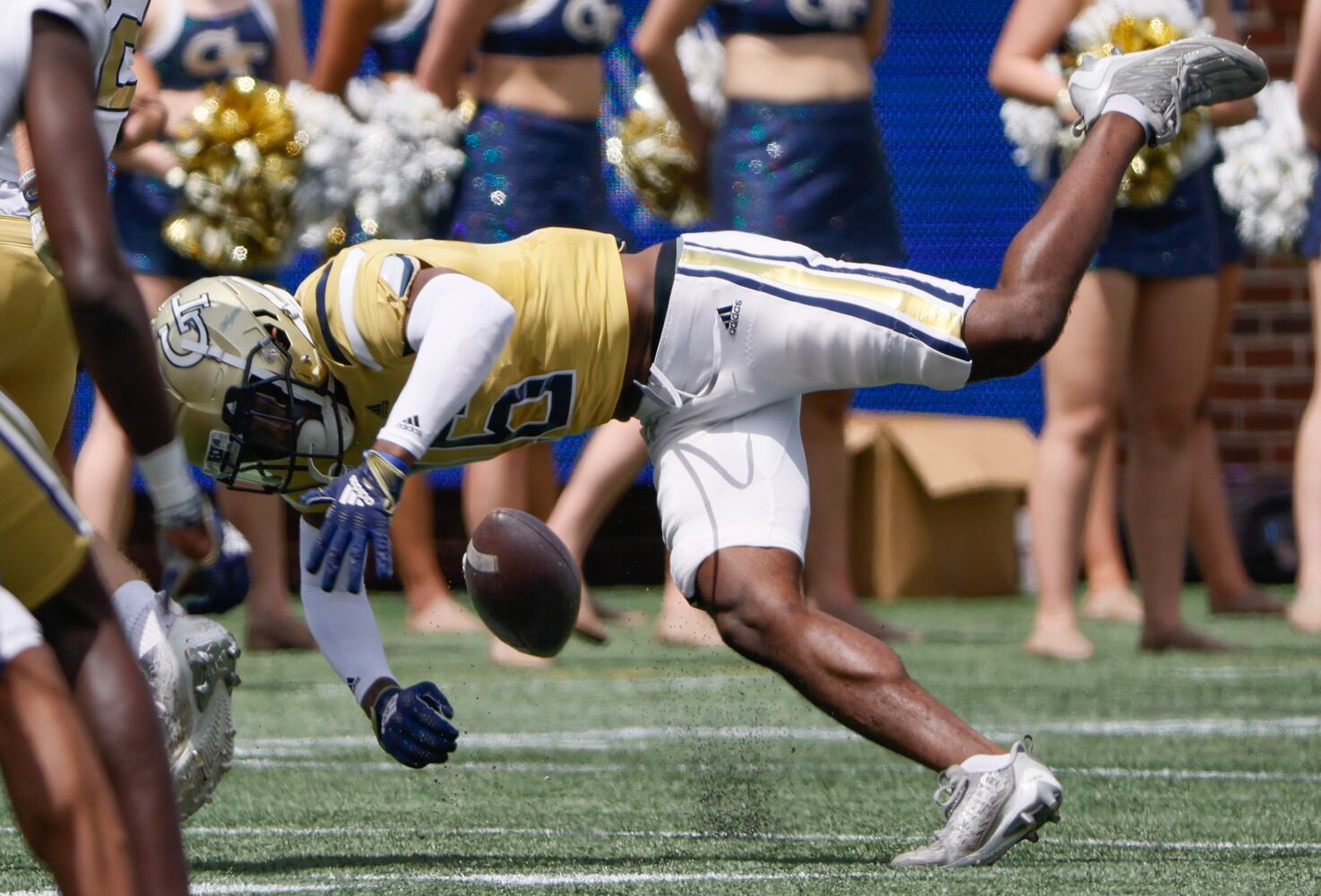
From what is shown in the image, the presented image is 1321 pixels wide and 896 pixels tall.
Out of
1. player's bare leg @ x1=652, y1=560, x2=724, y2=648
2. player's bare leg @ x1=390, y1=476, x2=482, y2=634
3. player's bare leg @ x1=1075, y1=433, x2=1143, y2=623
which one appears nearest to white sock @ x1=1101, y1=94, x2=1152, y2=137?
player's bare leg @ x1=652, y1=560, x2=724, y2=648

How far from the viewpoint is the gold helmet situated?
11.5ft

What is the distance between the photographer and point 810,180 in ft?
20.3

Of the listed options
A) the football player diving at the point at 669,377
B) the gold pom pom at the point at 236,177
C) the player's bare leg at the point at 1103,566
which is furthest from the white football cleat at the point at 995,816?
the player's bare leg at the point at 1103,566

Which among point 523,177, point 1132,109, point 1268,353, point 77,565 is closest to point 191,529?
point 77,565

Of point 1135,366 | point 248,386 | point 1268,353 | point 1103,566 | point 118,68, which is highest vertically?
point 118,68

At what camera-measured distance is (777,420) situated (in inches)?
154

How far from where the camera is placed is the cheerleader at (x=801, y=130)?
20.3 feet

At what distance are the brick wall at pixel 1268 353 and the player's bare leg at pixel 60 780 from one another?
8.21 metres

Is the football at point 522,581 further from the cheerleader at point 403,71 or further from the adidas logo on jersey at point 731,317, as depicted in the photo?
the cheerleader at point 403,71

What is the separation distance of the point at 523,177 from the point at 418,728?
2952mm

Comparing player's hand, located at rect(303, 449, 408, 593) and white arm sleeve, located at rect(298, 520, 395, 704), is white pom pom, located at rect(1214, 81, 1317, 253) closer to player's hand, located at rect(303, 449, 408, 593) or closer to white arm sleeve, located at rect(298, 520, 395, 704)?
white arm sleeve, located at rect(298, 520, 395, 704)

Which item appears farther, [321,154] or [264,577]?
[264,577]

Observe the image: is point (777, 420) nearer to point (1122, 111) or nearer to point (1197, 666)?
point (1122, 111)

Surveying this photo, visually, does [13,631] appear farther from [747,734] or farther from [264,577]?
[264,577]
